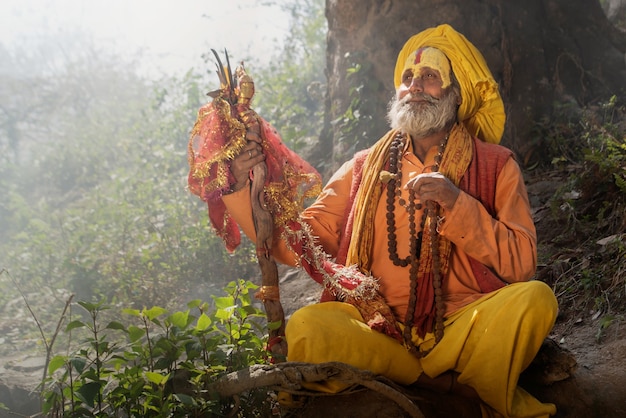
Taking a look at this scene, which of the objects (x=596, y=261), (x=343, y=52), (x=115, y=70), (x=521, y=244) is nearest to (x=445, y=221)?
(x=521, y=244)

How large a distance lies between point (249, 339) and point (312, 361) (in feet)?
1.47

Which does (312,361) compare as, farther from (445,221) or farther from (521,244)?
(521,244)

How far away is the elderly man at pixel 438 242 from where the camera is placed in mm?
2768

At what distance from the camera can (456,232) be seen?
111 inches

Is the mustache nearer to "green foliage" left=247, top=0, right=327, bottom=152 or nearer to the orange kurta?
the orange kurta

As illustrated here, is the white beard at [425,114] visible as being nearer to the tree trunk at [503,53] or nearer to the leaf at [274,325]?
the leaf at [274,325]

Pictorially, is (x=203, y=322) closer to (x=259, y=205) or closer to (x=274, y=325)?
(x=274, y=325)

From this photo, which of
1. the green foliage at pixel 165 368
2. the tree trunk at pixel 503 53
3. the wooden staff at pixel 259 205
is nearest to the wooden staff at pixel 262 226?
the wooden staff at pixel 259 205

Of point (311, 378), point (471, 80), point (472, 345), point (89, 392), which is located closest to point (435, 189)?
point (472, 345)

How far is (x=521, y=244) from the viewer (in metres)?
2.88

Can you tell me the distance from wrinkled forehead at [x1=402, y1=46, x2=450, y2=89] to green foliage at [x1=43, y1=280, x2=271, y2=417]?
1436 millimetres

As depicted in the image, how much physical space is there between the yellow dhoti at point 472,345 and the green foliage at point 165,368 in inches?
13.8

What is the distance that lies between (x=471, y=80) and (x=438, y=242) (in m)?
0.88

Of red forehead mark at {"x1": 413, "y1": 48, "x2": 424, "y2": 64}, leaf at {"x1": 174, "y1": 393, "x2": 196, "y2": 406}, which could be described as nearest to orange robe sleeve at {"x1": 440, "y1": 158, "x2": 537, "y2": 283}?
red forehead mark at {"x1": 413, "y1": 48, "x2": 424, "y2": 64}
